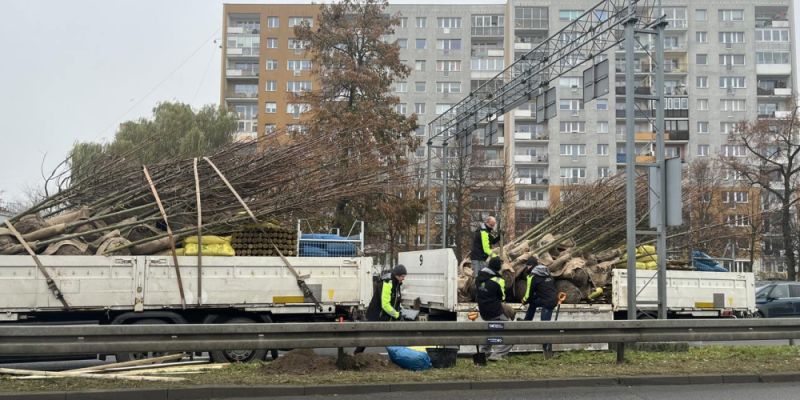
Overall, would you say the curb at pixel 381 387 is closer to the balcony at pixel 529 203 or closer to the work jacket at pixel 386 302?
the work jacket at pixel 386 302

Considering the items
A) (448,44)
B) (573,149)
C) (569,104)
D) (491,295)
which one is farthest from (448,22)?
(491,295)

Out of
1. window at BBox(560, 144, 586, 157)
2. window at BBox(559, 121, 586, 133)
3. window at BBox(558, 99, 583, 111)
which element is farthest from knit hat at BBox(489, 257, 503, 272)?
window at BBox(558, 99, 583, 111)

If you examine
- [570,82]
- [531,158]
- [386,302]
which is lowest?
[386,302]

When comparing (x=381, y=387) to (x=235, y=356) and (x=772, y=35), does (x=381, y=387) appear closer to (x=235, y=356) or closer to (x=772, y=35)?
(x=235, y=356)

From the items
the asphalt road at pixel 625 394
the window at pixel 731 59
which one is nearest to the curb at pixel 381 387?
the asphalt road at pixel 625 394

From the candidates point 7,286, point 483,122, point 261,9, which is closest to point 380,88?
point 483,122

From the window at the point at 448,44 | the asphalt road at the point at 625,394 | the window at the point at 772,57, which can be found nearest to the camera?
the asphalt road at the point at 625,394

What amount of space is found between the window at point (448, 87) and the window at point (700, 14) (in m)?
24.3

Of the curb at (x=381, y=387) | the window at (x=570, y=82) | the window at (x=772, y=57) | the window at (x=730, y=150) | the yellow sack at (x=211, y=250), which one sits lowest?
the curb at (x=381, y=387)

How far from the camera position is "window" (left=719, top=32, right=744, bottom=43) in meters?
68.6

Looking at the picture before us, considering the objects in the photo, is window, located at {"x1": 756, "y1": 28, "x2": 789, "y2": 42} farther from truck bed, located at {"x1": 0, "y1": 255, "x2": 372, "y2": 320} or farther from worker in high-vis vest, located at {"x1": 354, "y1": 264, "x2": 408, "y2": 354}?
worker in high-vis vest, located at {"x1": 354, "y1": 264, "x2": 408, "y2": 354}

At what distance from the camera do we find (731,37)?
6869 centimetres

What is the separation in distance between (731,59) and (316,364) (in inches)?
2772

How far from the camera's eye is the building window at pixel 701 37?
6875 cm
